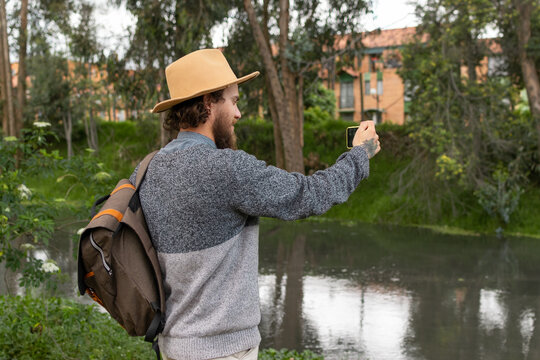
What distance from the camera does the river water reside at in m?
6.70

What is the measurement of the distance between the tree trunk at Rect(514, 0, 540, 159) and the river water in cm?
358

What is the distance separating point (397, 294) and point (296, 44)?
11509 mm

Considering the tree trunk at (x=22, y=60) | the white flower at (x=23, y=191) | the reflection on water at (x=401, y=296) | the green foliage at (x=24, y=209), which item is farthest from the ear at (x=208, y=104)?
the tree trunk at (x=22, y=60)

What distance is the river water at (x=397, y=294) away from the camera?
6.70 m

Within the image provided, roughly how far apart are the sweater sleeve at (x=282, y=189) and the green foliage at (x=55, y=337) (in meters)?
2.95

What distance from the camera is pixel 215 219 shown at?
2121mm

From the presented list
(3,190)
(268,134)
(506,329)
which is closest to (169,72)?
(3,190)

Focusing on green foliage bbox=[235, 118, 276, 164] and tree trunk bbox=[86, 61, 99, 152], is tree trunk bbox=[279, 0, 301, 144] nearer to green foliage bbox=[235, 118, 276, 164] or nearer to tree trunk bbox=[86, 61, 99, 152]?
green foliage bbox=[235, 118, 276, 164]

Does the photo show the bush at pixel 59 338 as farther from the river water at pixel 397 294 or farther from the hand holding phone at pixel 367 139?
the hand holding phone at pixel 367 139

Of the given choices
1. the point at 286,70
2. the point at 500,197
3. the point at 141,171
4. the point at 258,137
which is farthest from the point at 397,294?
the point at 258,137

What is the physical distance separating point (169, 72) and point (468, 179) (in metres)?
15.0

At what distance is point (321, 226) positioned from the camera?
16891 millimetres

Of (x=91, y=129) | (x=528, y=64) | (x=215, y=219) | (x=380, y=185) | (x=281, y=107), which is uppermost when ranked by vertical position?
(x=528, y=64)

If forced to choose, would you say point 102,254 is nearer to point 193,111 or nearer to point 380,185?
point 193,111
